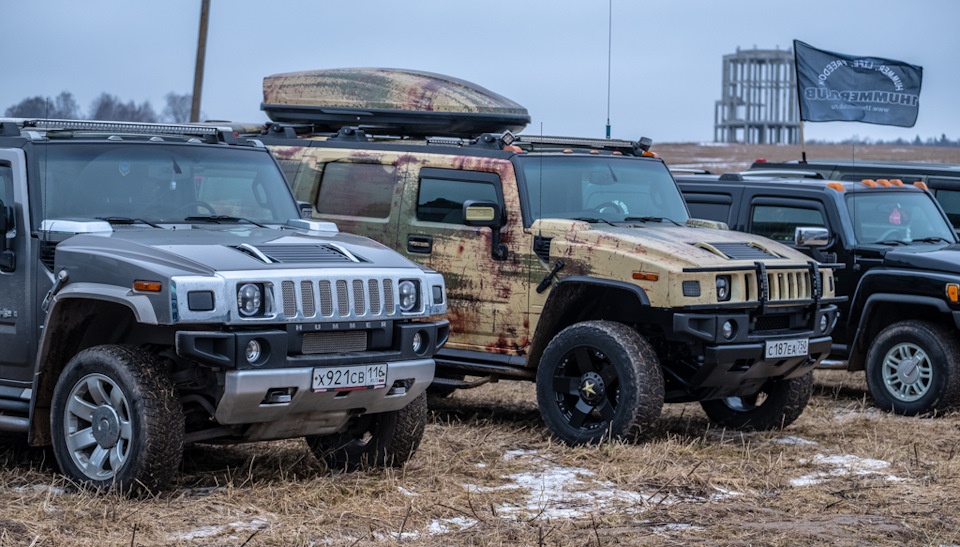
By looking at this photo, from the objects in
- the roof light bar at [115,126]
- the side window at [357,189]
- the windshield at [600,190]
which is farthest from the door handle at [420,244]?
the roof light bar at [115,126]

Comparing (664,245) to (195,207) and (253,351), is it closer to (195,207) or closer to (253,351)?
(195,207)

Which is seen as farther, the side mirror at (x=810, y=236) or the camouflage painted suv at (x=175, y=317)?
the side mirror at (x=810, y=236)

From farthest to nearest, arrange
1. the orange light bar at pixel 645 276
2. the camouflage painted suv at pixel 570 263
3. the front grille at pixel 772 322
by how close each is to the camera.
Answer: the front grille at pixel 772 322, the camouflage painted suv at pixel 570 263, the orange light bar at pixel 645 276

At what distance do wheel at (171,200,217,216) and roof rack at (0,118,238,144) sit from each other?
59cm

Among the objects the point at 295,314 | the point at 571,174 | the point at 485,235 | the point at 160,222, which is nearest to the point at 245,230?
the point at 160,222

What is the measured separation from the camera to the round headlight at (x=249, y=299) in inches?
244

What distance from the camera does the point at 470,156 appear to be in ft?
30.6

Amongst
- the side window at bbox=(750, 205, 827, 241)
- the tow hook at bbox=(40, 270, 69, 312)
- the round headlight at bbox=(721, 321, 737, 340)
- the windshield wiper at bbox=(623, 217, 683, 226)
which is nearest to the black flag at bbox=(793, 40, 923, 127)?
the side window at bbox=(750, 205, 827, 241)

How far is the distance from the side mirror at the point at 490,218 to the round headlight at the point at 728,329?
1617 millimetres

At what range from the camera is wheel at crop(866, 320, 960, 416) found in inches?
398

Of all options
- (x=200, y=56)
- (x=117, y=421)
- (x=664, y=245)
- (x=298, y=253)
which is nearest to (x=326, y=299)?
(x=298, y=253)

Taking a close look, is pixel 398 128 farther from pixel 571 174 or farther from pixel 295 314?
pixel 295 314

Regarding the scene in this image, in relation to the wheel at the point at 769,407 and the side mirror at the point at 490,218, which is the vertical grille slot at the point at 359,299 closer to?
the side mirror at the point at 490,218

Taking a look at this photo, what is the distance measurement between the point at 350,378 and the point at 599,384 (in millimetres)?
2458
